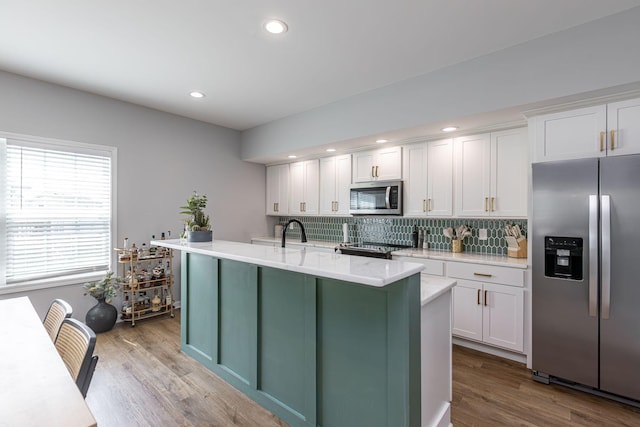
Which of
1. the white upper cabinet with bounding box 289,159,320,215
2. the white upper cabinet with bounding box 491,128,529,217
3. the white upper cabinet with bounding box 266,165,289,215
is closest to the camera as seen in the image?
the white upper cabinet with bounding box 491,128,529,217

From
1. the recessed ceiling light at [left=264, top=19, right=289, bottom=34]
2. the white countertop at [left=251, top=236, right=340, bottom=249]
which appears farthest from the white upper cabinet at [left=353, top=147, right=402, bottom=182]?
the recessed ceiling light at [left=264, top=19, right=289, bottom=34]

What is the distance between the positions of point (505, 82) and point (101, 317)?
4.63m

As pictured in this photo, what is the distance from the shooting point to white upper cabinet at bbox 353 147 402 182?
3.89 metres

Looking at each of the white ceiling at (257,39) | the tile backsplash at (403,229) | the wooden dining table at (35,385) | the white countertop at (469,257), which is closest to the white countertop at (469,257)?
the white countertop at (469,257)

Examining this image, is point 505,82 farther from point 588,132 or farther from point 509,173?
point 509,173

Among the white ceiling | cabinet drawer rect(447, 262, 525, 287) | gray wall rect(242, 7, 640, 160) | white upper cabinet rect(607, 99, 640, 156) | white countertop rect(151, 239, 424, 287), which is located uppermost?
the white ceiling

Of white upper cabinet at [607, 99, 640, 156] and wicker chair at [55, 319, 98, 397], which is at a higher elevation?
white upper cabinet at [607, 99, 640, 156]

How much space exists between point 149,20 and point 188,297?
2276mm

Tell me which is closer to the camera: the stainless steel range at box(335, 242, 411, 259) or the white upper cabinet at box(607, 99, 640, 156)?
the white upper cabinet at box(607, 99, 640, 156)

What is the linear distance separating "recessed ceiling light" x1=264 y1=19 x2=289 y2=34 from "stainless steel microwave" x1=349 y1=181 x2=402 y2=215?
86.1 inches

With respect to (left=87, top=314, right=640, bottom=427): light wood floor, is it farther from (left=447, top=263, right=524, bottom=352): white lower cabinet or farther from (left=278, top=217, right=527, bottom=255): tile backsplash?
(left=278, top=217, right=527, bottom=255): tile backsplash

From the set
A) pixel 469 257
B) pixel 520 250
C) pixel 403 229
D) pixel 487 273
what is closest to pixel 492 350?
pixel 487 273

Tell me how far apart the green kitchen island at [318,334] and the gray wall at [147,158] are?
1911 mm

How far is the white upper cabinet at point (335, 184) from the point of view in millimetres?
4418
